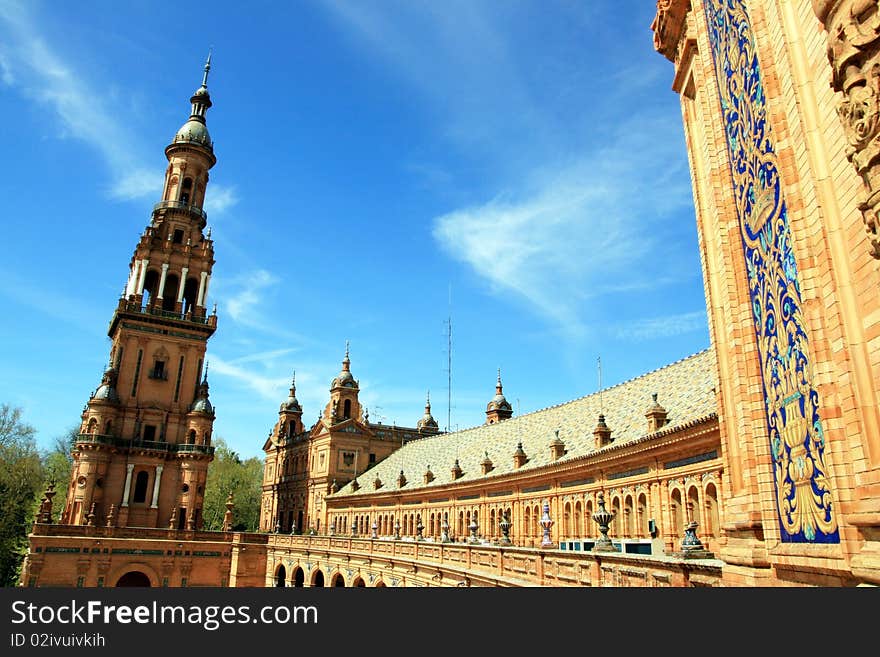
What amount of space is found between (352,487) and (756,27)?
62.9 meters

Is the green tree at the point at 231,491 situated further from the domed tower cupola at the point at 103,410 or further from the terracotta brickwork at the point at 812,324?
the terracotta brickwork at the point at 812,324

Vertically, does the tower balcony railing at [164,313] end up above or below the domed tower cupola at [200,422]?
above

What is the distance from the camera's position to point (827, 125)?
25.3ft

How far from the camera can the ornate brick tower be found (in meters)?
59.0

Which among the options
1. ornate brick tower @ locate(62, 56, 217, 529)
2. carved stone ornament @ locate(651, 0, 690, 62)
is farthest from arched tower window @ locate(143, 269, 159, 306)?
carved stone ornament @ locate(651, 0, 690, 62)

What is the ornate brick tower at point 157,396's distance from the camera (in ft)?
193

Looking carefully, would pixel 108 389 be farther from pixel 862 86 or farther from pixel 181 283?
pixel 862 86

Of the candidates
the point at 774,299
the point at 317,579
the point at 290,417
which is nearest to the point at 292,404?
the point at 290,417

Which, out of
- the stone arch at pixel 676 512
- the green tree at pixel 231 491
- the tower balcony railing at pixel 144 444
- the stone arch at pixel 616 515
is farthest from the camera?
the green tree at pixel 231 491

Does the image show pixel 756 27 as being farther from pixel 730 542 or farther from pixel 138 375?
pixel 138 375

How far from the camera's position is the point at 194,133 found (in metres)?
75.0

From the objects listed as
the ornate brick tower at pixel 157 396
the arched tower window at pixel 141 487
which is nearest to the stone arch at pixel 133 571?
the ornate brick tower at pixel 157 396

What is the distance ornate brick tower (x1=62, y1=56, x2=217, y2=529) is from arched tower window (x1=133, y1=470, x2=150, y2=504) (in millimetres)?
92

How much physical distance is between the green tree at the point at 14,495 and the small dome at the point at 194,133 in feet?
116
